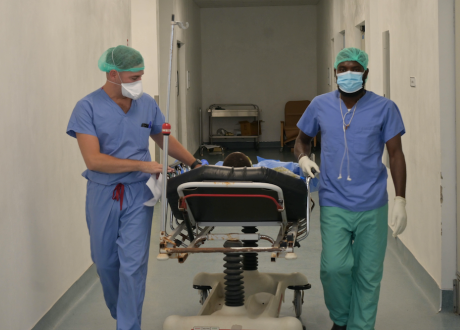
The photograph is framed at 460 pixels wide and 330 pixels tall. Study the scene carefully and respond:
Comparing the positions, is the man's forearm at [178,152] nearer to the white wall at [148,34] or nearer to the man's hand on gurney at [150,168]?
the man's hand on gurney at [150,168]

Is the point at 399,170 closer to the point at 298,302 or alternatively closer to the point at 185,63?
the point at 298,302

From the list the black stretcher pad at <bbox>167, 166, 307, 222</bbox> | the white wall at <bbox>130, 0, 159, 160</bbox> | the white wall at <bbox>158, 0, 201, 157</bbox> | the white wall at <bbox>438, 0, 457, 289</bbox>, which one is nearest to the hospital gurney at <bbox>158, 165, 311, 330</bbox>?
the black stretcher pad at <bbox>167, 166, 307, 222</bbox>

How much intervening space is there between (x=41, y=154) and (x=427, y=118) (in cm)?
222

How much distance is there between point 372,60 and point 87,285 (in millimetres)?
3289

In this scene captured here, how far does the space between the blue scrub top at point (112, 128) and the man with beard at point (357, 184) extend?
2.53ft

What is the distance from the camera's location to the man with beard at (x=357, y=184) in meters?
2.54

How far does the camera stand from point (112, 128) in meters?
2.48

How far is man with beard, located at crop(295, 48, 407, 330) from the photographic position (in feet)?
8.34

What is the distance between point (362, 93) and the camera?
2609 millimetres

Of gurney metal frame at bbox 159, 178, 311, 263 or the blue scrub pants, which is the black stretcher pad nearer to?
gurney metal frame at bbox 159, 178, 311, 263

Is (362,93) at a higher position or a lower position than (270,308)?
higher

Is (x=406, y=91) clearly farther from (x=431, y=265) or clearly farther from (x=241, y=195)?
(x=241, y=195)

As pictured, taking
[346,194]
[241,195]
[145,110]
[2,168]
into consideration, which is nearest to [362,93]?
[346,194]

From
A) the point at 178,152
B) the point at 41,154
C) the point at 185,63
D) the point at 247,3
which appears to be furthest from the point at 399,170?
the point at 247,3
